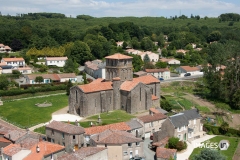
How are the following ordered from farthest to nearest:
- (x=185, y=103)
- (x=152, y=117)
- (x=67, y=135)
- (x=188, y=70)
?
1. (x=188, y=70)
2. (x=185, y=103)
3. (x=152, y=117)
4. (x=67, y=135)

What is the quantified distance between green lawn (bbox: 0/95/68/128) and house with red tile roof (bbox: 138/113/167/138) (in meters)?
15.9

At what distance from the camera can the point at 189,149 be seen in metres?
42.3

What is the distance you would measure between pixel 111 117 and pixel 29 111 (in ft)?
49.1

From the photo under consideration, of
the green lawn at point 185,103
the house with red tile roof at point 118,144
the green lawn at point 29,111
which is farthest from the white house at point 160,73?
the house with red tile roof at point 118,144

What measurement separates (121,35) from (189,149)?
9507 centimetres

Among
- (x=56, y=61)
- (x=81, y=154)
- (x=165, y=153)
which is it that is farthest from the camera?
(x=56, y=61)

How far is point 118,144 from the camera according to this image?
37031mm

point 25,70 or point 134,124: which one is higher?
point 25,70

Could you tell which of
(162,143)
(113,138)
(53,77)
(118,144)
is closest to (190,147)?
(162,143)

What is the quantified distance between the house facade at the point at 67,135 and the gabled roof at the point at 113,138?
2.41 metres

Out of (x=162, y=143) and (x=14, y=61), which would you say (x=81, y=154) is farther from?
(x=14, y=61)

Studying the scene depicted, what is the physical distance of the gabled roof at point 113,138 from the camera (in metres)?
Answer: 37.2

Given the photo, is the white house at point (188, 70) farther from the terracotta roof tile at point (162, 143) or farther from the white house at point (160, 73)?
the terracotta roof tile at point (162, 143)

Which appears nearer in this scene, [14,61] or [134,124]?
[134,124]
